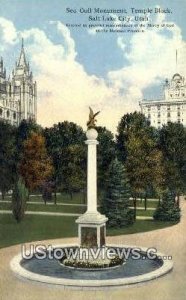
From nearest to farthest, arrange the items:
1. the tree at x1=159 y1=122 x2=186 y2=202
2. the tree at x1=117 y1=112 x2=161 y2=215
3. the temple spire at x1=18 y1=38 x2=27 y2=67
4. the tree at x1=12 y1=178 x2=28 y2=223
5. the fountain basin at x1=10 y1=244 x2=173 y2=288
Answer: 1. the fountain basin at x1=10 y1=244 x2=173 y2=288
2. the temple spire at x1=18 y1=38 x2=27 y2=67
3. the tree at x1=12 y1=178 x2=28 y2=223
4. the tree at x1=117 y1=112 x2=161 y2=215
5. the tree at x1=159 y1=122 x2=186 y2=202

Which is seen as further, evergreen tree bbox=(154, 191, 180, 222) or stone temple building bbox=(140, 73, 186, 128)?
evergreen tree bbox=(154, 191, 180, 222)

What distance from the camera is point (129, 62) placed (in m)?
21.4

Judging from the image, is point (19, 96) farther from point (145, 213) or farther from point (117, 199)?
point (145, 213)

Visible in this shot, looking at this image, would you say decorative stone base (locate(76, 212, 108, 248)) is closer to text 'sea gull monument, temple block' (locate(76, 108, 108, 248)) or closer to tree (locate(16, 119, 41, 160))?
text 'sea gull monument, temple block' (locate(76, 108, 108, 248))

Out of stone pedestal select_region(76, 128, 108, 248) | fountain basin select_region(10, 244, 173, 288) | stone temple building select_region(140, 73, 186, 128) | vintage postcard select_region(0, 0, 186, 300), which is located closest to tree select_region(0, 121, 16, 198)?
vintage postcard select_region(0, 0, 186, 300)

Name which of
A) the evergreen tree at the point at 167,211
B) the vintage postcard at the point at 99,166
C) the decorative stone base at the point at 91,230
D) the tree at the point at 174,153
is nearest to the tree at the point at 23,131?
the vintage postcard at the point at 99,166

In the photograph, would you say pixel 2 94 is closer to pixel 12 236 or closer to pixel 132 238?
pixel 12 236

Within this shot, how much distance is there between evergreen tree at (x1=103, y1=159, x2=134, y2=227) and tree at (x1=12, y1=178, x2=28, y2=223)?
15.5ft

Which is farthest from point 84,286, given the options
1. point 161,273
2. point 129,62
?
point 129,62

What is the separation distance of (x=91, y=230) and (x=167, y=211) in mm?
11245

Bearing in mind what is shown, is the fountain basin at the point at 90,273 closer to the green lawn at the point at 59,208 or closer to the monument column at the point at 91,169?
the monument column at the point at 91,169

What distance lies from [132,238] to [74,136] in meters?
12.1

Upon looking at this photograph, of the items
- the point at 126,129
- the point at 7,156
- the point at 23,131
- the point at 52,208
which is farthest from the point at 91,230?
the point at 23,131

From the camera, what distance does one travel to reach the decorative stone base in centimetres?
1961
